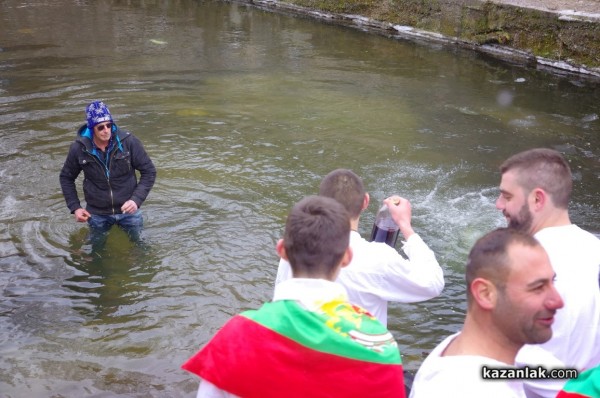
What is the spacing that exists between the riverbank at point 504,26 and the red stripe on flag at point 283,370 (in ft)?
43.4

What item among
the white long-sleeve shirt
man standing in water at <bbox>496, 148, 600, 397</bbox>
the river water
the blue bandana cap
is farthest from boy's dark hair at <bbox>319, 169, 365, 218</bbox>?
the blue bandana cap

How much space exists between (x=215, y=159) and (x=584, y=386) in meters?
7.21

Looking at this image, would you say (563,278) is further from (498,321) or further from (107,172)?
(107,172)

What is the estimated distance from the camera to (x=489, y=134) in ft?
35.0

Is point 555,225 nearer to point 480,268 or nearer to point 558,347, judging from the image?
point 558,347

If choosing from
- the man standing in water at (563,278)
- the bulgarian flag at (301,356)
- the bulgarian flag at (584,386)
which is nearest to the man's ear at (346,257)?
the bulgarian flag at (301,356)

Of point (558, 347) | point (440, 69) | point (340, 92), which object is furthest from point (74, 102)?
point (558, 347)

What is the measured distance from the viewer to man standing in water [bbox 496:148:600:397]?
306cm

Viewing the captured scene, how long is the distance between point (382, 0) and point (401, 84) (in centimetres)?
598

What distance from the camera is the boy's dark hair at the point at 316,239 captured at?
8.91ft

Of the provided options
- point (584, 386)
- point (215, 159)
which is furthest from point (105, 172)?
point (584, 386)

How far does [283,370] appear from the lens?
2492 millimetres

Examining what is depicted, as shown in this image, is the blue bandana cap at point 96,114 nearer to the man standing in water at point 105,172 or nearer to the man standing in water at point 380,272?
the man standing in water at point 105,172

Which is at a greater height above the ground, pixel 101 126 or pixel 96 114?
pixel 96 114
